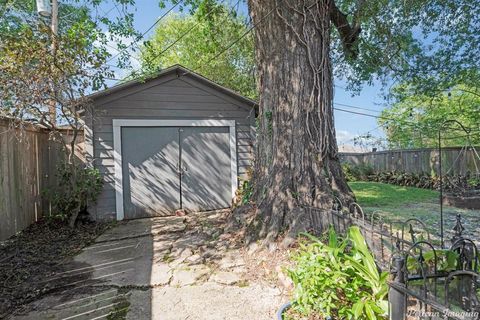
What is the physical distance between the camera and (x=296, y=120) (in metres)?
3.42

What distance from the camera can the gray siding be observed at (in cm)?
542

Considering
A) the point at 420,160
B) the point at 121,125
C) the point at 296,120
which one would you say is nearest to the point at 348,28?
the point at 296,120

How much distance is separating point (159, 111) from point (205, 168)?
1.57 meters

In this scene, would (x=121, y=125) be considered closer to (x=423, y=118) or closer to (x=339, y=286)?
(x=339, y=286)

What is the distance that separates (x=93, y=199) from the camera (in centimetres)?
524

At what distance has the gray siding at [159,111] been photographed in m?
5.42

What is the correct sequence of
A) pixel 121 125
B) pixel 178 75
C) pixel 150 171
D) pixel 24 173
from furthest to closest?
pixel 178 75, pixel 150 171, pixel 121 125, pixel 24 173

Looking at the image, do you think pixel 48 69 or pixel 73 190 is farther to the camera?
pixel 73 190

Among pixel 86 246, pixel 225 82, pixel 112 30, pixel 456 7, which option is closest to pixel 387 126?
pixel 225 82

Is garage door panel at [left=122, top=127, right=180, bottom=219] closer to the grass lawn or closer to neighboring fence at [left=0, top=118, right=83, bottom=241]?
neighboring fence at [left=0, top=118, right=83, bottom=241]

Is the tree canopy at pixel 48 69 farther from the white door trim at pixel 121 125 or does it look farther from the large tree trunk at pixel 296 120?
the large tree trunk at pixel 296 120

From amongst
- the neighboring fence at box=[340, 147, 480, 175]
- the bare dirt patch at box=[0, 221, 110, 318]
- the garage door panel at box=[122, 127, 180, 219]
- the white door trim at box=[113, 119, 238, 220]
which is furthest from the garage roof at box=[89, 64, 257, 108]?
the neighboring fence at box=[340, 147, 480, 175]

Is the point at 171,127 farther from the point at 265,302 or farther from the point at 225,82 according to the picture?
the point at 225,82

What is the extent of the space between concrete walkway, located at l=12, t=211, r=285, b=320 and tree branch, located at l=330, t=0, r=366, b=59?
3748 mm
